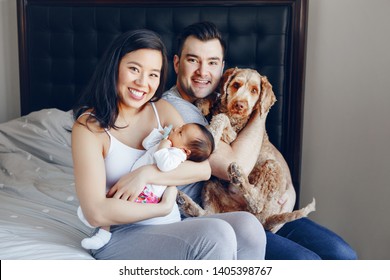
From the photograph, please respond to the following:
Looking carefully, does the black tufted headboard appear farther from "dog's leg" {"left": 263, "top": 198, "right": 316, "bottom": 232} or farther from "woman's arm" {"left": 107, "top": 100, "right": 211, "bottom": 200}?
"woman's arm" {"left": 107, "top": 100, "right": 211, "bottom": 200}

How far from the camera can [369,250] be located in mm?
2160

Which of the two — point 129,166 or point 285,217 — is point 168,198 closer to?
point 129,166

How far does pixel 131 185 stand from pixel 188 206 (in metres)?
0.30

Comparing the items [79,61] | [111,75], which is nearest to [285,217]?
[111,75]

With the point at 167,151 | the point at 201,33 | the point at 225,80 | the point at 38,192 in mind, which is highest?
the point at 201,33

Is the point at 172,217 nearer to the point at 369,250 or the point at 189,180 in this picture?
the point at 189,180

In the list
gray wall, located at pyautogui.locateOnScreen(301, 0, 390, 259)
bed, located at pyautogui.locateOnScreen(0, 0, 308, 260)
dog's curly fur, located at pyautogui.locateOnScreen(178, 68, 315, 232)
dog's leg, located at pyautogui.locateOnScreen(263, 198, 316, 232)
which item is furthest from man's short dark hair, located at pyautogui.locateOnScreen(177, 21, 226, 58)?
gray wall, located at pyautogui.locateOnScreen(301, 0, 390, 259)

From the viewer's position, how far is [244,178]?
1284mm

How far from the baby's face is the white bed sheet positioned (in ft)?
1.09

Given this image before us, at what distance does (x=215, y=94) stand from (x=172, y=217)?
389 mm

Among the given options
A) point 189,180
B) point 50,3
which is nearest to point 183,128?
point 189,180

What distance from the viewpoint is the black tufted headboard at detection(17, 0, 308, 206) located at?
2.11 meters

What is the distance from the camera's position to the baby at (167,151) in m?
1.03
